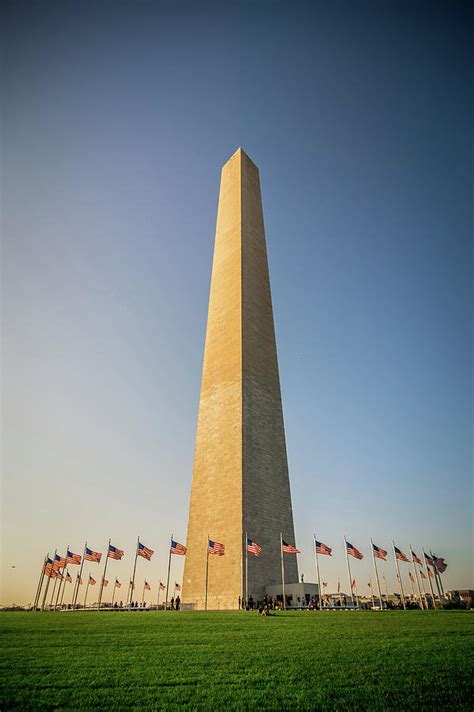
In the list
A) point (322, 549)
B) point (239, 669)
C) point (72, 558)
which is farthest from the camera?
point (72, 558)

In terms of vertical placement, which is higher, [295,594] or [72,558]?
[72,558]

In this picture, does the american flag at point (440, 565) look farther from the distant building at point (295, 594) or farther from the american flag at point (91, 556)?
the american flag at point (91, 556)

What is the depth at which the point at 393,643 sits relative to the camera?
940 centimetres

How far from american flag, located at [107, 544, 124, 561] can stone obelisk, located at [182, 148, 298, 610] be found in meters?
4.00

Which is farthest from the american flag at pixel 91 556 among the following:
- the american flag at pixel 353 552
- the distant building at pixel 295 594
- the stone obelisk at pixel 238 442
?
the american flag at pixel 353 552

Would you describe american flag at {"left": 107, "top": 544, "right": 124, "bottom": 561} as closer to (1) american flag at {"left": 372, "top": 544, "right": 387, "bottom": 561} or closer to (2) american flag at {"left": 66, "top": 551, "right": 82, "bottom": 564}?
(2) american flag at {"left": 66, "top": 551, "right": 82, "bottom": 564}

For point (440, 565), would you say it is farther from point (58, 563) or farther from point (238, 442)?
point (58, 563)

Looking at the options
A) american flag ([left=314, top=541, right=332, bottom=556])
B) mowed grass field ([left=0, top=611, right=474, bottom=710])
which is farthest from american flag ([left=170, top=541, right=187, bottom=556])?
mowed grass field ([left=0, top=611, right=474, bottom=710])

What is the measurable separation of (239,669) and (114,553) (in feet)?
70.8

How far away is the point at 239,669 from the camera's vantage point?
6.83 m

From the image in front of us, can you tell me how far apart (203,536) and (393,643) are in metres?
18.4

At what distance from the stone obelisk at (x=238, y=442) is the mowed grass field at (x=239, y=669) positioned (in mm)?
13310

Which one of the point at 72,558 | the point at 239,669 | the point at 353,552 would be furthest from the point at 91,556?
the point at 239,669

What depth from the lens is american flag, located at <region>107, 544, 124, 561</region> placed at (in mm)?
25797
